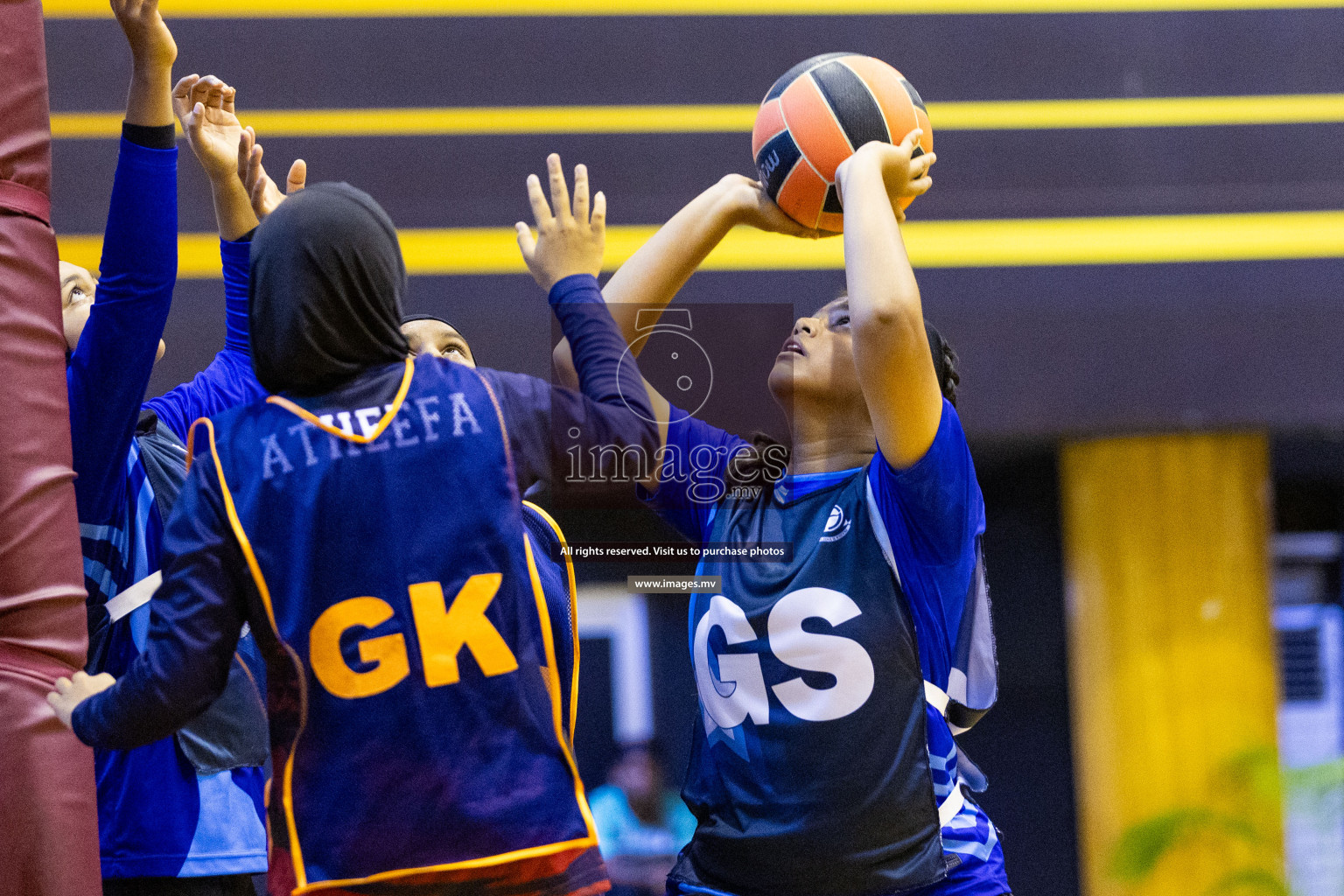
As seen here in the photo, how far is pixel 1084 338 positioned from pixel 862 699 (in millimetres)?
3229

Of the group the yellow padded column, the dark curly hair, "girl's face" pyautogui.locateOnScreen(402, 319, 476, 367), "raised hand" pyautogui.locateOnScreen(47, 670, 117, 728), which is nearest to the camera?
"raised hand" pyautogui.locateOnScreen(47, 670, 117, 728)

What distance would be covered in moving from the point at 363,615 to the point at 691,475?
809 mm

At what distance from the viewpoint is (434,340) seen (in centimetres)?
256

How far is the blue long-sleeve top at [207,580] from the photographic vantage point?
149 cm

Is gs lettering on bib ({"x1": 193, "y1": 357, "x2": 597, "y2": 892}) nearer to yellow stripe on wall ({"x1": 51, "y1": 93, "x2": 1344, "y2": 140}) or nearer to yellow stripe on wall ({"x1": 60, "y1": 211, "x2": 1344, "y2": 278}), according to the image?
yellow stripe on wall ({"x1": 60, "y1": 211, "x2": 1344, "y2": 278})

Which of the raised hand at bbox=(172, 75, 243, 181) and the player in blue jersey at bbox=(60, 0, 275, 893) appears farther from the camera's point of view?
the raised hand at bbox=(172, 75, 243, 181)

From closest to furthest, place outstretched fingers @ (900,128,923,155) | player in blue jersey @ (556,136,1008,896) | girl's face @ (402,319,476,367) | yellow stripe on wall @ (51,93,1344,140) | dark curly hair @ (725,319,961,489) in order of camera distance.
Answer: player in blue jersey @ (556,136,1008,896)
outstretched fingers @ (900,128,923,155)
dark curly hair @ (725,319,961,489)
girl's face @ (402,319,476,367)
yellow stripe on wall @ (51,93,1344,140)

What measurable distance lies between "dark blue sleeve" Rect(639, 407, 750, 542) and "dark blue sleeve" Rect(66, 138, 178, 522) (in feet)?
2.75

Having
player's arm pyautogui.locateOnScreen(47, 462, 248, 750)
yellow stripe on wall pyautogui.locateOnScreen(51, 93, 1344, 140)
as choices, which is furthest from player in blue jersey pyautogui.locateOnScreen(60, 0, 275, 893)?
yellow stripe on wall pyautogui.locateOnScreen(51, 93, 1344, 140)

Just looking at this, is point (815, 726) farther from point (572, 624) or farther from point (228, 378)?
point (228, 378)

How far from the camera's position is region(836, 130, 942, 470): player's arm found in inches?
73.5

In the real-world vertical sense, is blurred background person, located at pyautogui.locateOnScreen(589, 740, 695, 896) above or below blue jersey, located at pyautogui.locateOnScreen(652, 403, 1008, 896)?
below

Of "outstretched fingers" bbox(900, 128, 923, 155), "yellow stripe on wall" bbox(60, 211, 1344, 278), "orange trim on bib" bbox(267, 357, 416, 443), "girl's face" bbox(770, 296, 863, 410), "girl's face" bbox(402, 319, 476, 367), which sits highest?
"yellow stripe on wall" bbox(60, 211, 1344, 278)

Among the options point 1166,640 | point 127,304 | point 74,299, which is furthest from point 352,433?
point 1166,640
